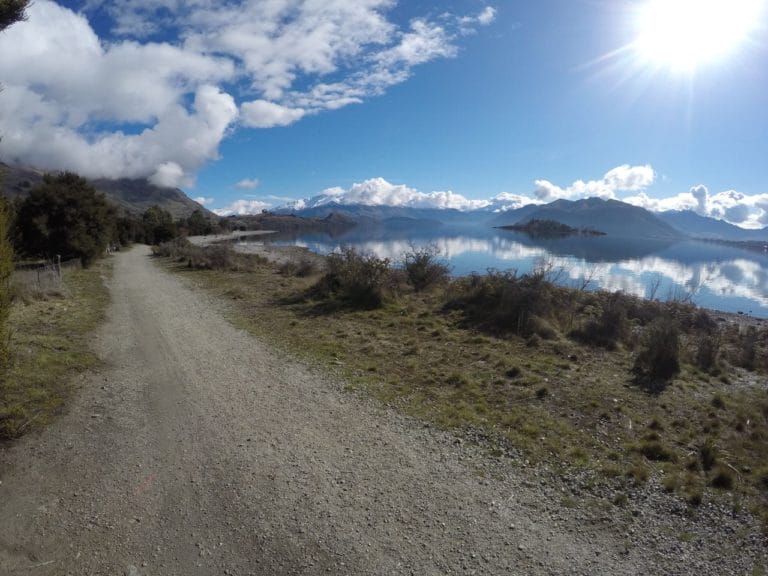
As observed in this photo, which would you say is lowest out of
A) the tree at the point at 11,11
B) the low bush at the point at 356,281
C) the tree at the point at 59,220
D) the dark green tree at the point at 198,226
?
the low bush at the point at 356,281

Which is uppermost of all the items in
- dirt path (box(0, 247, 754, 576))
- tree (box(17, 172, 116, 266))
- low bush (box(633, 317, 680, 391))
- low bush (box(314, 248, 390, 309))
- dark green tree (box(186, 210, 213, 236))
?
dark green tree (box(186, 210, 213, 236))

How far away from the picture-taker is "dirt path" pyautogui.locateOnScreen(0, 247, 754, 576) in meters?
3.64

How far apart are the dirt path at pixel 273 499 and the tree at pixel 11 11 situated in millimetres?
5467

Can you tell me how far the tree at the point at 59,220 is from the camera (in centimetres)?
2391

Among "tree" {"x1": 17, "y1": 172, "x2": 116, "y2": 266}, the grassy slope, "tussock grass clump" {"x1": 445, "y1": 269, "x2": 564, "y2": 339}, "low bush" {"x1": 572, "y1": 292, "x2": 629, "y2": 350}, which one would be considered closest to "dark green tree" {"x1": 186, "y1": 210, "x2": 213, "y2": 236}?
"tree" {"x1": 17, "y1": 172, "x2": 116, "y2": 266}

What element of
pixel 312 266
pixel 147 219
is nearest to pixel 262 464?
pixel 312 266

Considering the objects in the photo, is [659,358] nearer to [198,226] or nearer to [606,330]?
[606,330]

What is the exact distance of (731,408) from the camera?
A: 24.4 feet

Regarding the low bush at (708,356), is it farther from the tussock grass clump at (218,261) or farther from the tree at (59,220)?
the tree at (59,220)

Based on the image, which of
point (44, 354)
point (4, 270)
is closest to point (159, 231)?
point (44, 354)

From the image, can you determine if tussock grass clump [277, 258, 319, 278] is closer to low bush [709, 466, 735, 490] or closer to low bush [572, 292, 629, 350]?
low bush [572, 292, 629, 350]

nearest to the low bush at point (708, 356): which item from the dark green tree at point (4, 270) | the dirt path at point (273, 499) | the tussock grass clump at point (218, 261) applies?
the dirt path at point (273, 499)

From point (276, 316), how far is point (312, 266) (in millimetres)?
11583

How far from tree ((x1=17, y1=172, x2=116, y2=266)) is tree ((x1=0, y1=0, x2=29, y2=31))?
22.9 m
